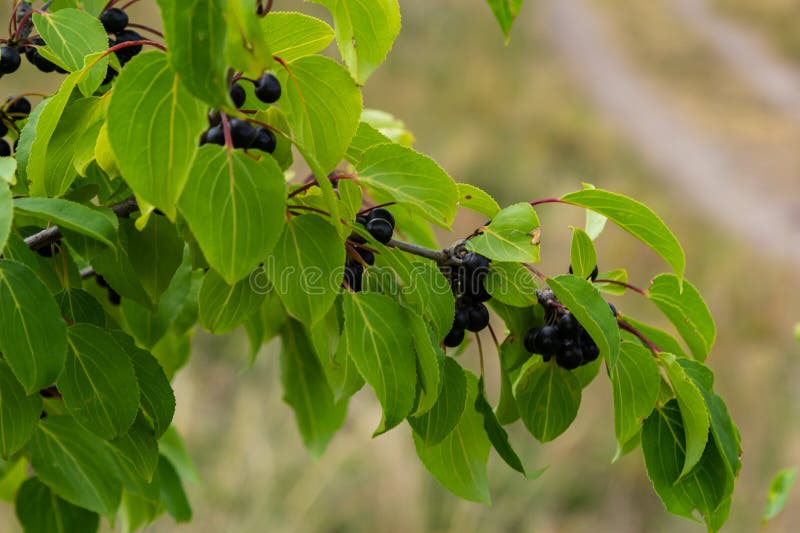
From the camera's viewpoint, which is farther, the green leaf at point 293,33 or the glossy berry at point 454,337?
the glossy berry at point 454,337

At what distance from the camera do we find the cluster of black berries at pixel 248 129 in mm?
818

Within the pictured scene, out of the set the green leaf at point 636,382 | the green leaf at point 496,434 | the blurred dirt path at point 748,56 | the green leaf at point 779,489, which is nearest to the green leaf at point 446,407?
the green leaf at point 496,434

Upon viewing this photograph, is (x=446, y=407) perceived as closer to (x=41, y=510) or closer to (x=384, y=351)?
(x=384, y=351)

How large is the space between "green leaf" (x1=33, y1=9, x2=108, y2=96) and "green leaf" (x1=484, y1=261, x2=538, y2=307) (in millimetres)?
535

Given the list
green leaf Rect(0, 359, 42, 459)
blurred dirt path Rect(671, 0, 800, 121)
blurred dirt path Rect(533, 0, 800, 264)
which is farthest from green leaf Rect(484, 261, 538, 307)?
blurred dirt path Rect(671, 0, 800, 121)

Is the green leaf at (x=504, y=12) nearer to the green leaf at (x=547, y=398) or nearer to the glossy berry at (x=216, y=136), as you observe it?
the glossy berry at (x=216, y=136)

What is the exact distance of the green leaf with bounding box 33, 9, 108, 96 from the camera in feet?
3.43

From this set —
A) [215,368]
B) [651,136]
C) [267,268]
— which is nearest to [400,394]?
[267,268]

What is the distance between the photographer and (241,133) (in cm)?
82

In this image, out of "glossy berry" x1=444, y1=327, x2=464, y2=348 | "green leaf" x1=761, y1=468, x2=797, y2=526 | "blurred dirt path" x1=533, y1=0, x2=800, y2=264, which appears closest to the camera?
"glossy berry" x1=444, y1=327, x2=464, y2=348

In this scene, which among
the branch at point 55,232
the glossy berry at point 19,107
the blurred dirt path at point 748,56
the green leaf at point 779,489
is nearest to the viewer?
the branch at point 55,232

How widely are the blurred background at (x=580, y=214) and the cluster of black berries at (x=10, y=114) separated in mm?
592

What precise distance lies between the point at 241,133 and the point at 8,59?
51 cm

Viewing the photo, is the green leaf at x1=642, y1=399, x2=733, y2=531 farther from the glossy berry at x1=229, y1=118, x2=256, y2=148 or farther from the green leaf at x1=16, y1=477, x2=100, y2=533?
the green leaf at x1=16, y1=477, x2=100, y2=533
